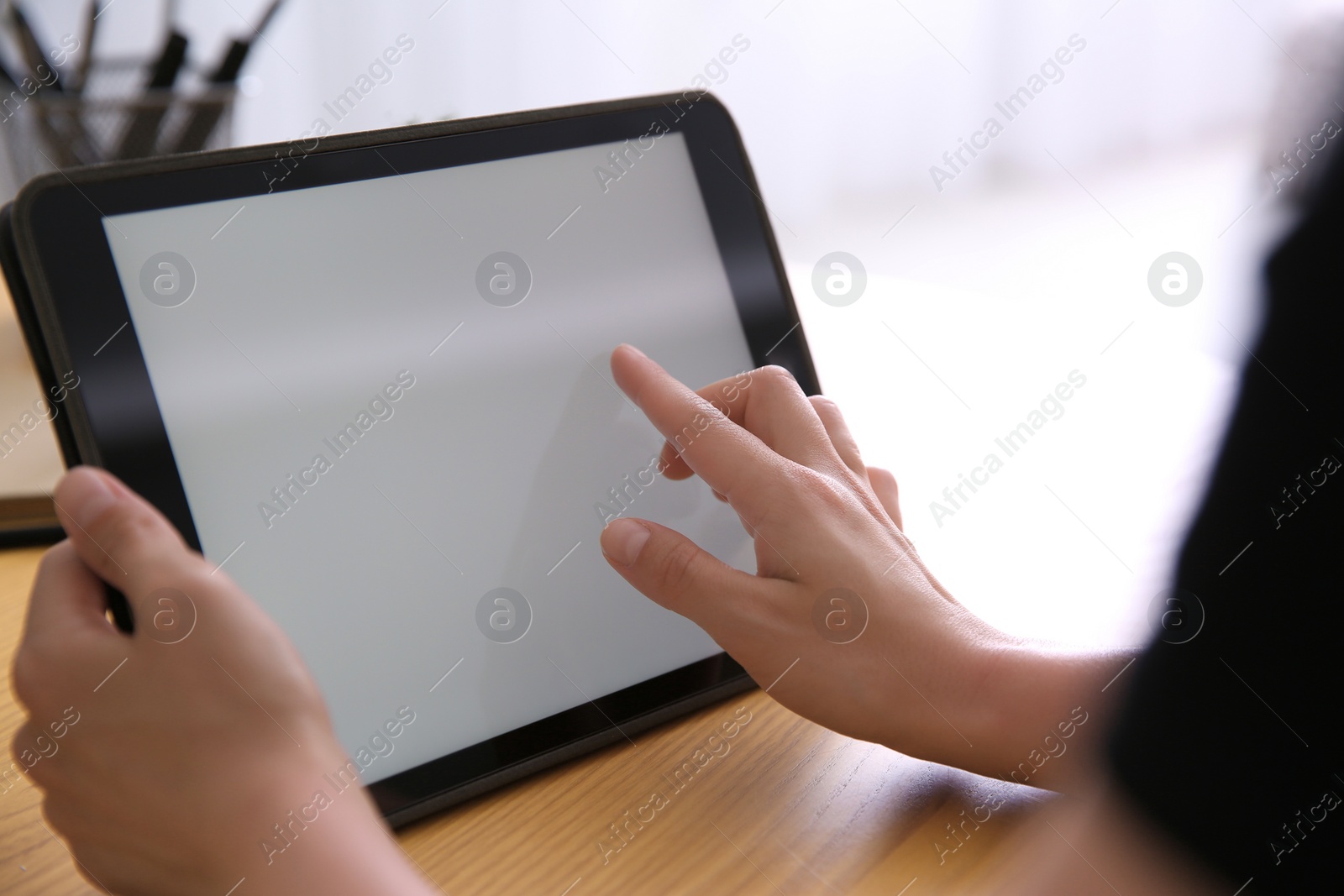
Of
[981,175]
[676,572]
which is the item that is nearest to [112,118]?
[676,572]

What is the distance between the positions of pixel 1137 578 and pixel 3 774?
55 centimetres

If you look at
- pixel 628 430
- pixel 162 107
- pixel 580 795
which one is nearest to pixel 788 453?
pixel 628 430

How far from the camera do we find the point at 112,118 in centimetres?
64

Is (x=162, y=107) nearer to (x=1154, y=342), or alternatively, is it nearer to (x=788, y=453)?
(x=788, y=453)

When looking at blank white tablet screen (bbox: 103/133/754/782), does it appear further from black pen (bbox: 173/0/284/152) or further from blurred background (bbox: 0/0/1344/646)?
black pen (bbox: 173/0/284/152)

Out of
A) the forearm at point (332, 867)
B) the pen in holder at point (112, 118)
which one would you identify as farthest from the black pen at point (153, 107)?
the forearm at point (332, 867)

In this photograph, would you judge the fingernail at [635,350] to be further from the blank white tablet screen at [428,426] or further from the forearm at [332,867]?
the forearm at [332,867]

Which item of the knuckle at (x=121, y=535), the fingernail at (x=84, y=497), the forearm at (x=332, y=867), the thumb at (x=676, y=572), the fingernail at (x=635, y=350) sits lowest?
the forearm at (x=332, y=867)

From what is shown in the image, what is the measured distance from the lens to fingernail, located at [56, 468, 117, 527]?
0.94 ft

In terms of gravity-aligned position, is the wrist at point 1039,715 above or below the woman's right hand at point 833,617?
below

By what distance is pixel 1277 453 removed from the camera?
0.20 meters

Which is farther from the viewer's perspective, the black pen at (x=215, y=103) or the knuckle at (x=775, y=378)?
the black pen at (x=215, y=103)

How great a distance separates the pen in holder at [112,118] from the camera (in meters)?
0.62

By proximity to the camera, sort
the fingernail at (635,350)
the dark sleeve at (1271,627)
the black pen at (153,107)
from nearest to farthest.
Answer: the dark sleeve at (1271,627) < the fingernail at (635,350) < the black pen at (153,107)
